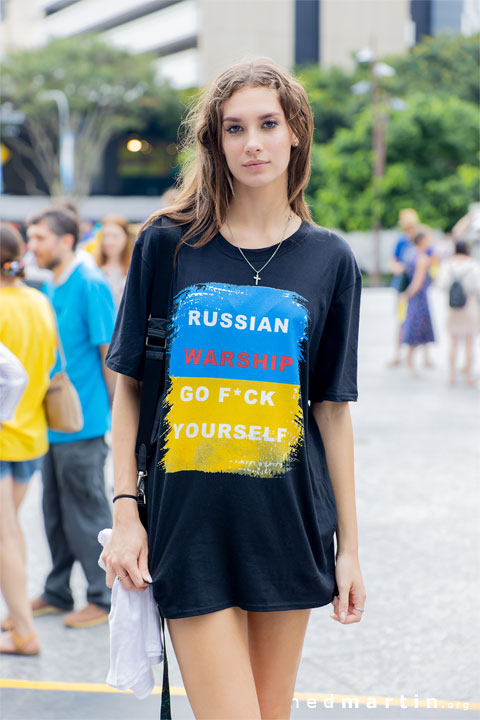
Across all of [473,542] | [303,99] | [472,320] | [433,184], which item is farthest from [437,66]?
[303,99]

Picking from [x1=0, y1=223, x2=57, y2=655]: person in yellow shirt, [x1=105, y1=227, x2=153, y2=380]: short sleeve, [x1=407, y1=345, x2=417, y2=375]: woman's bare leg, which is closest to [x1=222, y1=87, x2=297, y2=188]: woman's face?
[x1=105, y1=227, x2=153, y2=380]: short sleeve

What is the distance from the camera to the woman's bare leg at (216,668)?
1.88 meters

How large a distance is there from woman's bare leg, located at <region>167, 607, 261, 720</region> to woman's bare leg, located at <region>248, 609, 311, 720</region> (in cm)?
13

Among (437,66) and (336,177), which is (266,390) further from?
(437,66)

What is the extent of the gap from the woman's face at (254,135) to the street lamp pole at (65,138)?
51284 millimetres

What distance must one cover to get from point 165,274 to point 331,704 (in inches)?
82.9

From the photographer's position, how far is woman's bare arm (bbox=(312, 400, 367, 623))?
6.84 ft

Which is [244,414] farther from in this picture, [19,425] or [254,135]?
[19,425]

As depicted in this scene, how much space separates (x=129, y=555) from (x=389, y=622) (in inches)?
104

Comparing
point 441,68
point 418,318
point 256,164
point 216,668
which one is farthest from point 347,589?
point 441,68

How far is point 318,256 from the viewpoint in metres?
2.01

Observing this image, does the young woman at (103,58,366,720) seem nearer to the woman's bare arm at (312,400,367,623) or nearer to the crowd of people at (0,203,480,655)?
the woman's bare arm at (312,400,367,623)

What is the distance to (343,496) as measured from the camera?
209 centimetres

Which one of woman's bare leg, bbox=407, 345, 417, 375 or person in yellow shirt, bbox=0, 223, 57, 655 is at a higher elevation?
person in yellow shirt, bbox=0, 223, 57, 655
